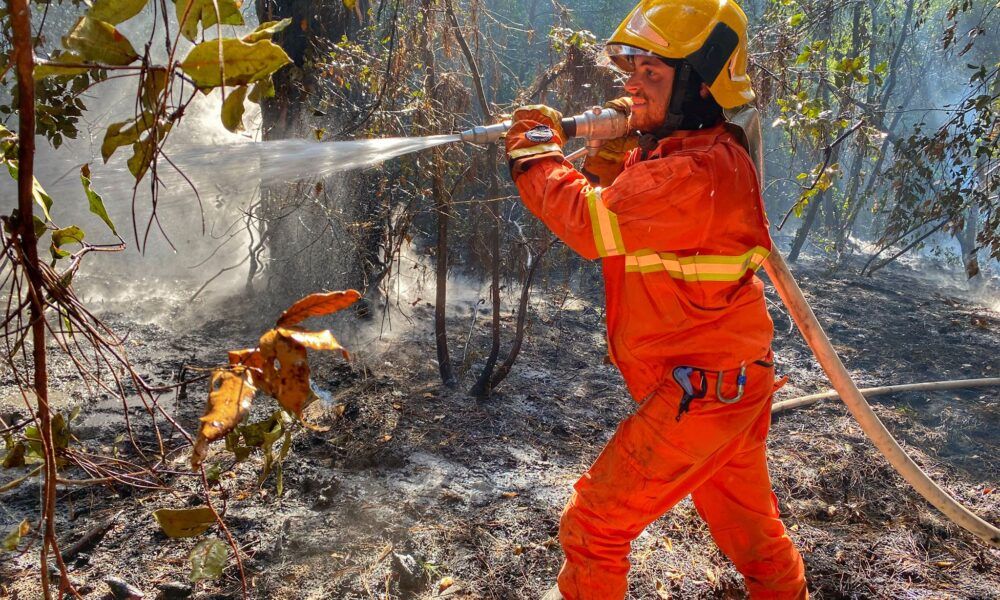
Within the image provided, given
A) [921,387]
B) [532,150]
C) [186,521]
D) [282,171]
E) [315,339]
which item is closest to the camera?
[315,339]

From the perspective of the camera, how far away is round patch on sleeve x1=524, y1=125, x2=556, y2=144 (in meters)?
2.29

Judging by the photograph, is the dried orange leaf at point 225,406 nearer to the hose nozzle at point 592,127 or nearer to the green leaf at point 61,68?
the green leaf at point 61,68

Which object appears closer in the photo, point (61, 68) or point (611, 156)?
point (61, 68)

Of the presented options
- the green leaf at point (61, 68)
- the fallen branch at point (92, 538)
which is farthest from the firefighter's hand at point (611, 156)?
the fallen branch at point (92, 538)

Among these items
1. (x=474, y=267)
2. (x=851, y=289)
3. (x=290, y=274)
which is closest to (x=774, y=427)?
(x=474, y=267)

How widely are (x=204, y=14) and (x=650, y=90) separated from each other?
1.66m

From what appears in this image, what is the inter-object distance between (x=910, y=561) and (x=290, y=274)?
4.69 m

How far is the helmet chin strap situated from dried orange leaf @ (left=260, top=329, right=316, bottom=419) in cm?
172

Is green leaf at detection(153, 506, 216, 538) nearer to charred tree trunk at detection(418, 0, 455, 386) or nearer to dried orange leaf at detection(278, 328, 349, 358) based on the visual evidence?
dried orange leaf at detection(278, 328, 349, 358)

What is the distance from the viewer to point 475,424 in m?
4.16

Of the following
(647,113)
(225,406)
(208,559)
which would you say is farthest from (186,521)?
(647,113)

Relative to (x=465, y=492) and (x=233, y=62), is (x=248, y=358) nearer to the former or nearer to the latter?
(x=233, y=62)

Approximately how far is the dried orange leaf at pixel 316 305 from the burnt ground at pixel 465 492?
2.08ft

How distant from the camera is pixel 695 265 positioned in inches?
82.1
